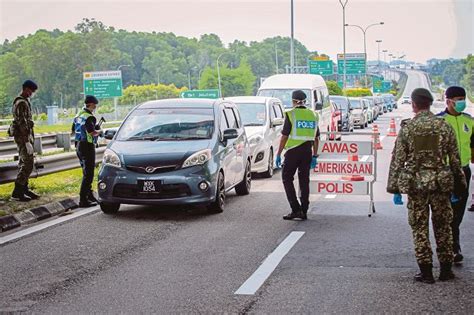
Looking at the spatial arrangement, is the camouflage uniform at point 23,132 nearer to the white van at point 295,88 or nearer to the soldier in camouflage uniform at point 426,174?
the soldier in camouflage uniform at point 426,174

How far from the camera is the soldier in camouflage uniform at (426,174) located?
7.07 meters

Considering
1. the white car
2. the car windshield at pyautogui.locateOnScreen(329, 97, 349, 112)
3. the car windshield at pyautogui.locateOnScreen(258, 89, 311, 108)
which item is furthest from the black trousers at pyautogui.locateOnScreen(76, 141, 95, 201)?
the car windshield at pyautogui.locateOnScreen(329, 97, 349, 112)

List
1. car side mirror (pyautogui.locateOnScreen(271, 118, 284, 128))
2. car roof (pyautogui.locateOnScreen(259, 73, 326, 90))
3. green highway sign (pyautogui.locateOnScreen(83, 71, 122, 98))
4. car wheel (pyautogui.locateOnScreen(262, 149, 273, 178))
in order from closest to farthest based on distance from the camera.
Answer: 1. car side mirror (pyautogui.locateOnScreen(271, 118, 284, 128))
2. car wheel (pyautogui.locateOnScreen(262, 149, 273, 178))
3. car roof (pyautogui.locateOnScreen(259, 73, 326, 90))
4. green highway sign (pyautogui.locateOnScreen(83, 71, 122, 98))

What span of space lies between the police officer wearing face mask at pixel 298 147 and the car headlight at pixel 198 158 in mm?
1051

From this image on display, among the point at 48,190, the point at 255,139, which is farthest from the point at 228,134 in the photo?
the point at 255,139

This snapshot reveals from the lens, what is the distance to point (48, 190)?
1434 cm

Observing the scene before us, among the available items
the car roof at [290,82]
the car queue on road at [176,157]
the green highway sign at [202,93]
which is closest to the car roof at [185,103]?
the car queue on road at [176,157]

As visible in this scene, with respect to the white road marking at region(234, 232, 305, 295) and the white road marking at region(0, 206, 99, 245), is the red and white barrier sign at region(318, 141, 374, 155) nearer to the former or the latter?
the white road marking at region(234, 232, 305, 295)

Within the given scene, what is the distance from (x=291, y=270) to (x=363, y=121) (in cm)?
3868

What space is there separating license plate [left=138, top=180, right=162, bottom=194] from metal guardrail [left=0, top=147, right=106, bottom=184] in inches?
93.7

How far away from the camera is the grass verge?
12070 millimetres

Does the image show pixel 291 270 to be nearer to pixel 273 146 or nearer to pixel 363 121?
pixel 273 146

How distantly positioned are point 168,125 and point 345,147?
2751 mm

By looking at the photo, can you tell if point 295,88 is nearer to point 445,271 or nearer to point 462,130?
point 462,130
